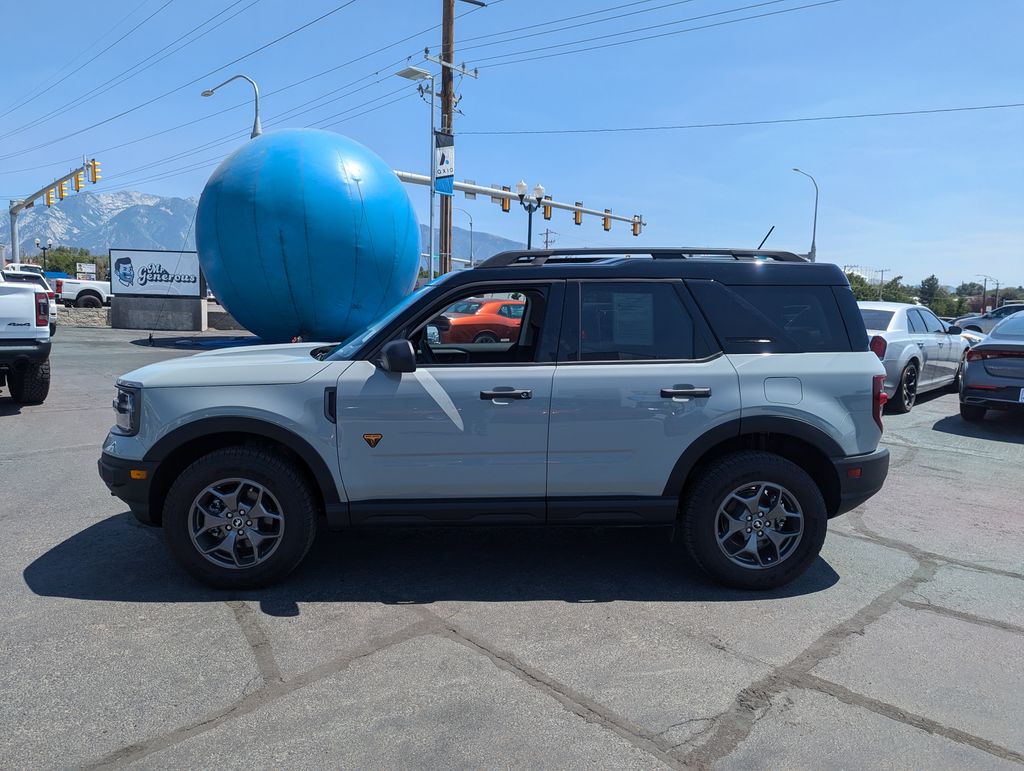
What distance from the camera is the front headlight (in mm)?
4012

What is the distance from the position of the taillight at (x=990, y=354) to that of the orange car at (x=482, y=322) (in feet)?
22.7

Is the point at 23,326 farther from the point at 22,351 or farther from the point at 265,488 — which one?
the point at 265,488

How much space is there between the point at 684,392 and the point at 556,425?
2.36 feet

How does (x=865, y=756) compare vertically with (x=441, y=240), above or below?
below

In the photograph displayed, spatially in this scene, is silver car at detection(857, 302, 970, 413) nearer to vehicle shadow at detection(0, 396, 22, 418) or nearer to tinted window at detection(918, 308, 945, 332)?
tinted window at detection(918, 308, 945, 332)

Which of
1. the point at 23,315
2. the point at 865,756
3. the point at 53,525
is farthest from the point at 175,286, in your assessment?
the point at 865,756

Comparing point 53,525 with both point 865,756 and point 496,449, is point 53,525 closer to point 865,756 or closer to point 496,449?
point 496,449

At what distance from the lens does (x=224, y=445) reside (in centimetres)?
411

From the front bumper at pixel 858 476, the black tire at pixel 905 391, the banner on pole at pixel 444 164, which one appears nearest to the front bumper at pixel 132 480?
the front bumper at pixel 858 476

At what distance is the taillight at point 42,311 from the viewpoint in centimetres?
872

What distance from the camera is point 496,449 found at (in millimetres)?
3996

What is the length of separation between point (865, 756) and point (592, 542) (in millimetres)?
2433

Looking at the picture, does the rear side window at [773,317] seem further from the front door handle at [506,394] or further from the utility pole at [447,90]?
the utility pole at [447,90]

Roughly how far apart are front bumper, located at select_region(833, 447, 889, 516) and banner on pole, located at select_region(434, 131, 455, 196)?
18.8 meters
